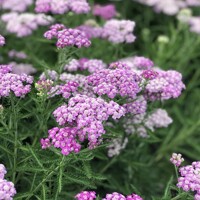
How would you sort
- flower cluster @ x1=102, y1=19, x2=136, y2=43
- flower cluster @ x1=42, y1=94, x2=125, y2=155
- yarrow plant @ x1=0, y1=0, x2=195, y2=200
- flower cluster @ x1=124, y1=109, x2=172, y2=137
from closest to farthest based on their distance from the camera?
flower cluster @ x1=42, y1=94, x2=125, y2=155 < yarrow plant @ x1=0, y1=0, x2=195, y2=200 < flower cluster @ x1=124, y1=109, x2=172, y2=137 < flower cluster @ x1=102, y1=19, x2=136, y2=43

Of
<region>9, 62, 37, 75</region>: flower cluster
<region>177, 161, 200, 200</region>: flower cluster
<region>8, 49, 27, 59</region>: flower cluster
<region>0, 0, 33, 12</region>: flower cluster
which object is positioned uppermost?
<region>177, 161, 200, 200</region>: flower cluster

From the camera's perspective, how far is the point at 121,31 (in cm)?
588

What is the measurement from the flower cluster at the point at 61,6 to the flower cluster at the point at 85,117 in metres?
1.98

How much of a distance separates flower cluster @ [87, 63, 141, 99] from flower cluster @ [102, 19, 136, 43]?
1.46m

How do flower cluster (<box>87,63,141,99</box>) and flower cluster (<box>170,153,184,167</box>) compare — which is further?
flower cluster (<box>87,63,141,99</box>)

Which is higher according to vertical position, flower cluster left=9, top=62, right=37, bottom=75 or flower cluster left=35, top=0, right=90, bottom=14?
flower cluster left=35, top=0, right=90, bottom=14

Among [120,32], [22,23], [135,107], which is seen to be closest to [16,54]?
[22,23]

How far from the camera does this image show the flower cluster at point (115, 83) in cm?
418

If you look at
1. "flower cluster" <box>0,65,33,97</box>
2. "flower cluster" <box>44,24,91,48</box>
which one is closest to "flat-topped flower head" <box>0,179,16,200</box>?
"flower cluster" <box>0,65,33,97</box>

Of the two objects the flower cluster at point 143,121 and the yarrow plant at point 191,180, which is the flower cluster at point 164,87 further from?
the yarrow plant at point 191,180

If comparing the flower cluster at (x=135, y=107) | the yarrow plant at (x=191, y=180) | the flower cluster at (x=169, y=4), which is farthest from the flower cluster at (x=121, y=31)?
the flower cluster at (x=169, y=4)

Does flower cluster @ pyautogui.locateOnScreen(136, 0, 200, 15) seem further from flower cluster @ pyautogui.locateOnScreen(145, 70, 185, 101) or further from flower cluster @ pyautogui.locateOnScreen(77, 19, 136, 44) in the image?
flower cluster @ pyautogui.locateOnScreen(145, 70, 185, 101)

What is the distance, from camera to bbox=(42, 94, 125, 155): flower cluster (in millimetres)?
3695

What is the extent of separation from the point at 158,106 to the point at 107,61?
1.31m
